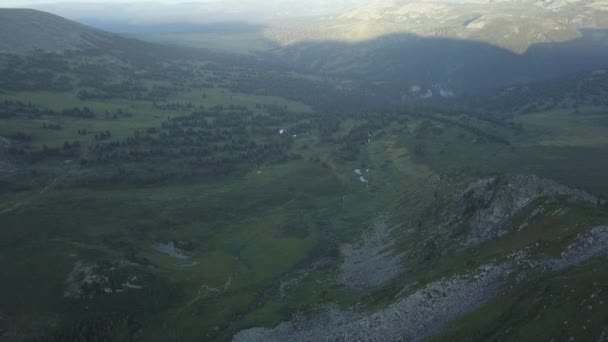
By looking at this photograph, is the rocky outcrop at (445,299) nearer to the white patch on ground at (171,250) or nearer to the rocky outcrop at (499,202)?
the rocky outcrop at (499,202)

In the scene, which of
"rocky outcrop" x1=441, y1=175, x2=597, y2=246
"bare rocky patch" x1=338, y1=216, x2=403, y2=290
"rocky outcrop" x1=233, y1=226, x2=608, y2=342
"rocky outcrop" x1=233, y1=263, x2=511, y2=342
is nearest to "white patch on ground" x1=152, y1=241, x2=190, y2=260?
"bare rocky patch" x1=338, y1=216, x2=403, y2=290

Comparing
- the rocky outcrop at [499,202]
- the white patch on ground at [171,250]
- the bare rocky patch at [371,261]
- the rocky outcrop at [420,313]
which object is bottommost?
the white patch on ground at [171,250]

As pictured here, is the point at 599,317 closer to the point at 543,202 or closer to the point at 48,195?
the point at 543,202

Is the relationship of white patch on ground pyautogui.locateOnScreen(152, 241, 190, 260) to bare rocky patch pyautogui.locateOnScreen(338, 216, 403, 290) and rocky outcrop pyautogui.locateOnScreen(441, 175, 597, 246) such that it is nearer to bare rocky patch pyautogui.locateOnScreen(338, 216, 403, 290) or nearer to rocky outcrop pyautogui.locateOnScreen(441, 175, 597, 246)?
bare rocky patch pyautogui.locateOnScreen(338, 216, 403, 290)

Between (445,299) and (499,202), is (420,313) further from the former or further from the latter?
(499,202)

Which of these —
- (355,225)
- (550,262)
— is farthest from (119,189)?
→ (550,262)

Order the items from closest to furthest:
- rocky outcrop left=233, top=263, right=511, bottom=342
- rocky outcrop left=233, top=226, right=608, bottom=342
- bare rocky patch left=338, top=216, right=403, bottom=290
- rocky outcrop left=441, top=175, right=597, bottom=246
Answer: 1. rocky outcrop left=233, top=226, right=608, bottom=342
2. rocky outcrop left=233, top=263, right=511, bottom=342
3. rocky outcrop left=441, top=175, right=597, bottom=246
4. bare rocky patch left=338, top=216, right=403, bottom=290

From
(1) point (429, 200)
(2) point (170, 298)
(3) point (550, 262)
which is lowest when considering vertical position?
(2) point (170, 298)

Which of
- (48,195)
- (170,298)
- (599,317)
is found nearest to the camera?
(599,317)

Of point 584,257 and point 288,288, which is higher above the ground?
point 584,257

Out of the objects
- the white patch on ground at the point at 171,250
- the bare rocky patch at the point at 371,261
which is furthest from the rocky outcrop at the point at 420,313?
the white patch on ground at the point at 171,250

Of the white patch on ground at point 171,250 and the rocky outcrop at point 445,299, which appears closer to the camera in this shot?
the rocky outcrop at point 445,299
